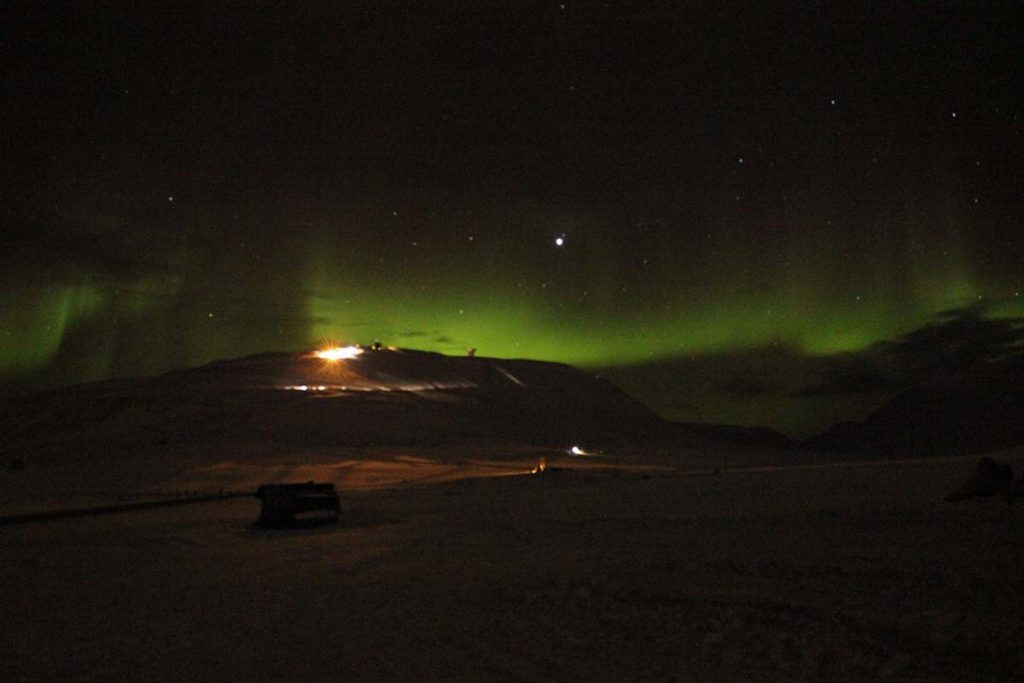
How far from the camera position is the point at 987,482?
13352 mm

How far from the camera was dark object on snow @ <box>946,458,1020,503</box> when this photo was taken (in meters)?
13.2

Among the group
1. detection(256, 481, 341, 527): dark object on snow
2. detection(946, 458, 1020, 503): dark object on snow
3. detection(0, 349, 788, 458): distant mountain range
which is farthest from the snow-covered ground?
detection(0, 349, 788, 458): distant mountain range

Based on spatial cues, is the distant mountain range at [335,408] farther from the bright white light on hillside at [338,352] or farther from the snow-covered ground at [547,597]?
the snow-covered ground at [547,597]

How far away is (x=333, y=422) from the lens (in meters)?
90.4

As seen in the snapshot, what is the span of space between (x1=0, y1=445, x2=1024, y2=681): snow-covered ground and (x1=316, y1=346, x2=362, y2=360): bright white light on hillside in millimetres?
118058

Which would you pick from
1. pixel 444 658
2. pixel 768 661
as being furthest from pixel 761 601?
pixel 444 658

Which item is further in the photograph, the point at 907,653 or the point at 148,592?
the point at 148,592

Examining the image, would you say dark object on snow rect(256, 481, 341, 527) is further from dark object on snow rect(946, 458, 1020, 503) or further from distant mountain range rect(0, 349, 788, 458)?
distant mountain range rect(0, 349, 788, 458)

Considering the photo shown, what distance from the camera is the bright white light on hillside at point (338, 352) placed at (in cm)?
13400

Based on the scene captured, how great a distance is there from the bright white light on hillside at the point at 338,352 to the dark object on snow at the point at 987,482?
124m

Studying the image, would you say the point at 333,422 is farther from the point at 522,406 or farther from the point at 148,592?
the point at 148,592

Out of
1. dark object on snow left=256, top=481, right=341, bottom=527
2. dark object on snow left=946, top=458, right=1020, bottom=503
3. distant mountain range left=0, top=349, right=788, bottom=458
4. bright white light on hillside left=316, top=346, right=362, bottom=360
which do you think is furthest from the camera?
bright white light on hillside left=316, top=346, right=362, bottom=360

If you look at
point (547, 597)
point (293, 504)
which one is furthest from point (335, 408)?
point (547, 597)

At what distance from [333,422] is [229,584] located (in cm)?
8173
